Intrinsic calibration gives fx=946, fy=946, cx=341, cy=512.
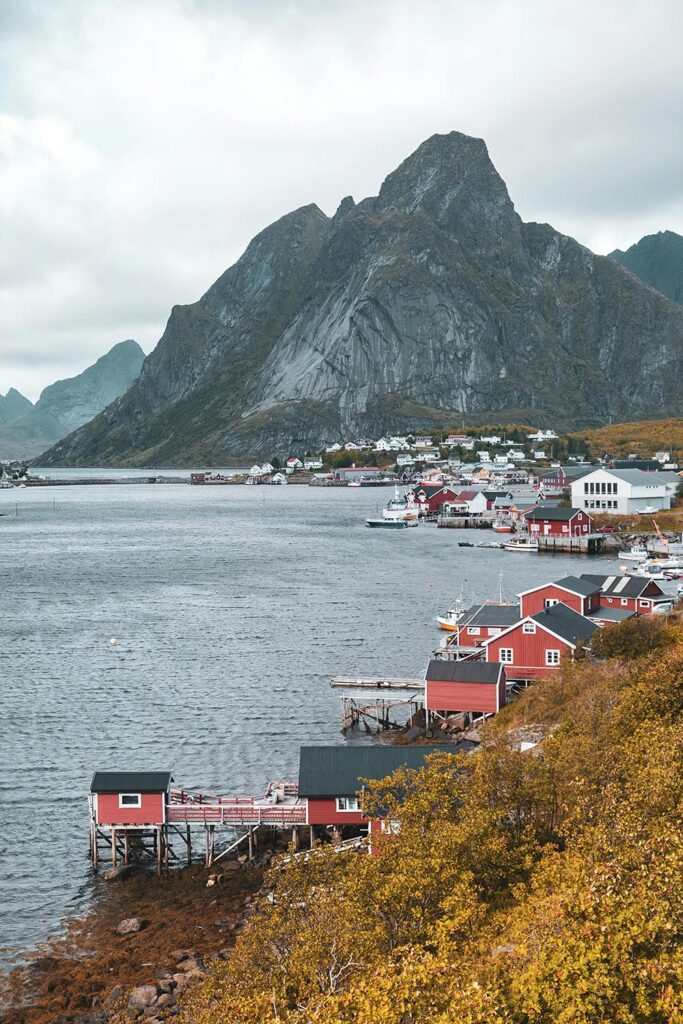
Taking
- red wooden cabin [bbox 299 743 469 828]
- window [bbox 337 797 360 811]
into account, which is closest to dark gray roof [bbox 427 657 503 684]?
red wooden cabin [bbox 299 743 469 828]

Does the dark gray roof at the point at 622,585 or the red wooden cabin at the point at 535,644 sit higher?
the dark gray roof at the point at 622,585

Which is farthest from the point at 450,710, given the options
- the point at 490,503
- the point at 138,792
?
the point at 490,503

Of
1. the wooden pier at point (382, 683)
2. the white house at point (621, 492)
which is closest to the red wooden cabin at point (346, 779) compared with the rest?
the wooden pier at point (382, 683)

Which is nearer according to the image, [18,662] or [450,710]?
[450,710]

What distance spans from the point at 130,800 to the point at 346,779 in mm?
7941

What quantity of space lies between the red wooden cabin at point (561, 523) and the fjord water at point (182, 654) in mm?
8370

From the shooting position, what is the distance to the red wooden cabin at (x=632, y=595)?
2402 inches

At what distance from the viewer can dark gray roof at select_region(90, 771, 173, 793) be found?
3412 cm

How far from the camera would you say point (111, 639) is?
70.1m

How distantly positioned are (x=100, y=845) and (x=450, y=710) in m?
17.7

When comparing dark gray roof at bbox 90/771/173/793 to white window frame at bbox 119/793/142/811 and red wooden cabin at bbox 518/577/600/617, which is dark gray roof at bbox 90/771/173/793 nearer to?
white window frame at bbox 119/793/142/811

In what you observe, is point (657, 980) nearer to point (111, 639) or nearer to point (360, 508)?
point (111, 639)

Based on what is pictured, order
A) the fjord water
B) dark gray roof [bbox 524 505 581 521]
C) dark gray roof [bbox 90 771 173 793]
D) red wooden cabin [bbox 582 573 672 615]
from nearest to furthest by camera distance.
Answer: dark gray roof [bbox 90 771 173 793] → the fjord water → red wooden cabin [bbox 582 573 672 615] → dark gray roof [bbox 524 505 581 521]

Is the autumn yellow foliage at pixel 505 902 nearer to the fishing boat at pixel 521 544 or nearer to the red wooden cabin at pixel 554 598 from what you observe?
the red wooden cabin at pixel 554 598
